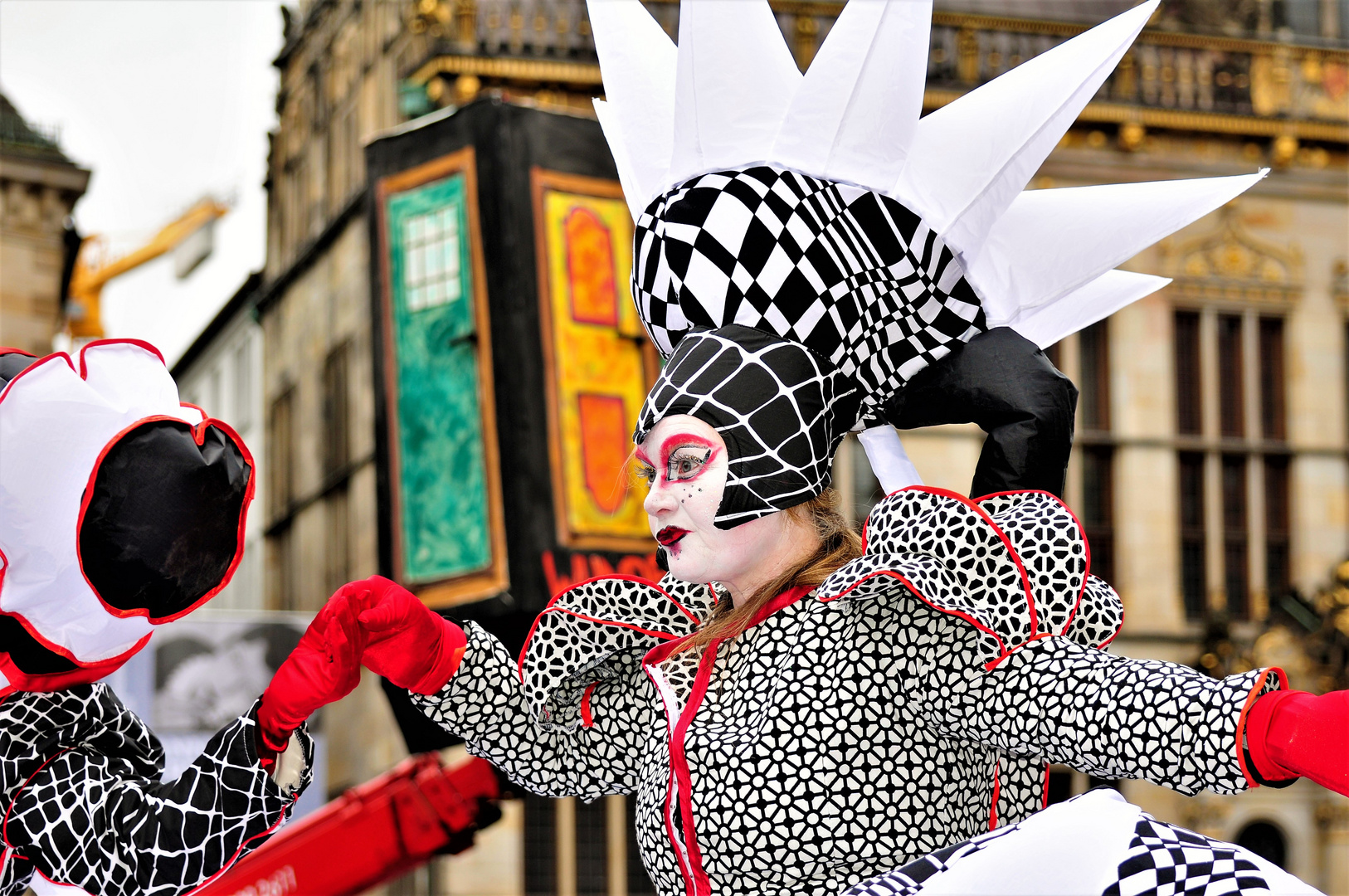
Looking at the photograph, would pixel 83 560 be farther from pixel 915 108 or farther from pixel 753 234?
pixel 915 108

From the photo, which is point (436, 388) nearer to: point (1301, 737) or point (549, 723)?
point (549, 723)

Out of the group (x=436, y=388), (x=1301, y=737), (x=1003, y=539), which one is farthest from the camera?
(x=436, y=388)

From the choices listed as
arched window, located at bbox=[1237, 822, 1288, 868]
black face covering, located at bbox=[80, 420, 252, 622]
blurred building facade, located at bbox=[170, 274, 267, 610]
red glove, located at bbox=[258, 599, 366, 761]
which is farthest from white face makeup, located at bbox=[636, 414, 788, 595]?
blurred building facade, located at bbox=[170, 274, 267, 610]

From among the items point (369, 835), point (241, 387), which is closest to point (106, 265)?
point (241, 387)

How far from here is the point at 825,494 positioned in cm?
266

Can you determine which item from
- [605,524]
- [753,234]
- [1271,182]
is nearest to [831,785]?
[753,234]

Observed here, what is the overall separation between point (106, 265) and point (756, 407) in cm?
2391

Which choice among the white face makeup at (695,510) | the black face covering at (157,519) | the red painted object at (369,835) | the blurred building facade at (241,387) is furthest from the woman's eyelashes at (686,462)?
the blurred building facade at (241,387)

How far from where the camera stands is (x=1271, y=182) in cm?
1353

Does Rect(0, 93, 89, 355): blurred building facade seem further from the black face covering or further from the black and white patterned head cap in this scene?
the black and white patterned head cap

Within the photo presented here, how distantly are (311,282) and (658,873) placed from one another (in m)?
13.1

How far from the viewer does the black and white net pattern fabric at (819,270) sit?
2.57 m

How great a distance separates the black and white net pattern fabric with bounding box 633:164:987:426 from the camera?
2.57 metres

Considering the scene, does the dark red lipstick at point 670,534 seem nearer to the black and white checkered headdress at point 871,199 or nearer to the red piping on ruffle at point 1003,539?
the black and white checkered headdress at point 871,199
